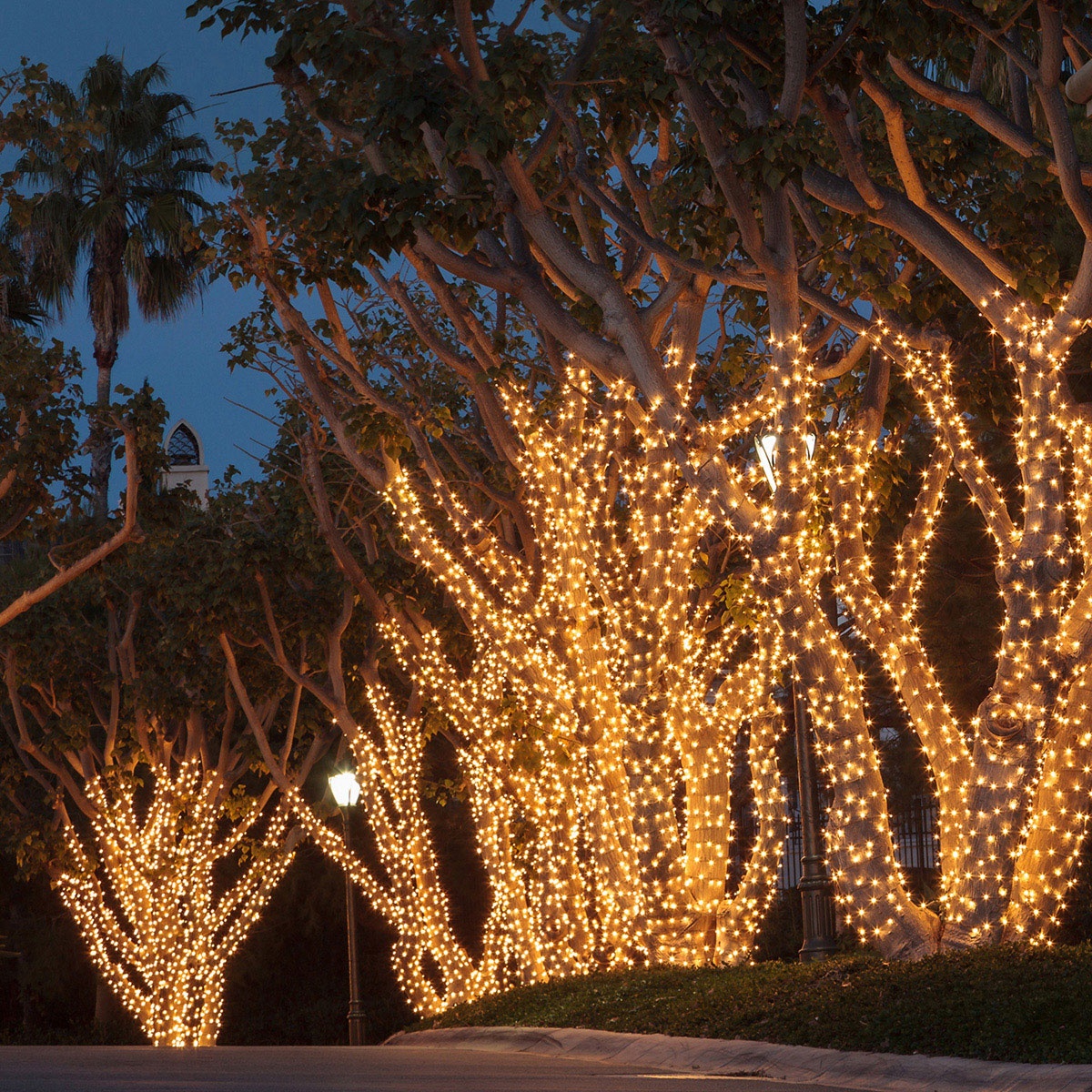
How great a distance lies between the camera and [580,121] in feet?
49.2

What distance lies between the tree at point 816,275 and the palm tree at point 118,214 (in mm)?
11825

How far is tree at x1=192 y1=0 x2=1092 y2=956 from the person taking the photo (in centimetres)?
1103

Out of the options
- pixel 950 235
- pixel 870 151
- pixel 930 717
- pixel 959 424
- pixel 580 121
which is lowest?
pixel 930 717

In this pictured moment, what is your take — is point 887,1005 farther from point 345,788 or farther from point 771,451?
point 345,788

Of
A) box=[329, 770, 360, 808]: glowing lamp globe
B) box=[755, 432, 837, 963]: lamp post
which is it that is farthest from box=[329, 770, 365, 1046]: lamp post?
box=[755, 432, 837, 963]: lamp post

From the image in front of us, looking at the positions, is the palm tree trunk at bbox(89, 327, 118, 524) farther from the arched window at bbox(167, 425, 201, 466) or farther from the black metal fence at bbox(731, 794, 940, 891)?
the arched window at bbox(167, 425, 201, 466)

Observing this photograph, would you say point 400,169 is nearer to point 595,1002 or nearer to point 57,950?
point 595,1002

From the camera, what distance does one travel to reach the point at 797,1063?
9.43 m

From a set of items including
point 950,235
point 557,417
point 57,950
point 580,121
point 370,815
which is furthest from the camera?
point 57,950

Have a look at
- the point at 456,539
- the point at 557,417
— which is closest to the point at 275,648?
the point at 456,539

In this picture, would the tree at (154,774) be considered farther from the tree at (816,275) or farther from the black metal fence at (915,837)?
the tree at (816,275)

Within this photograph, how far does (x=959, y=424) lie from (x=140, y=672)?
16.3 meters

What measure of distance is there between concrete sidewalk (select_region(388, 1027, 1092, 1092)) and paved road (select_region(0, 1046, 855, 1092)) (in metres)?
0.33

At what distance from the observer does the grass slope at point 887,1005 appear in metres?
8.53
